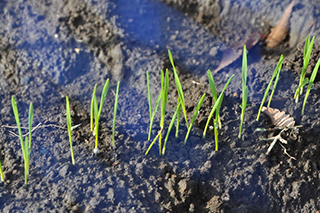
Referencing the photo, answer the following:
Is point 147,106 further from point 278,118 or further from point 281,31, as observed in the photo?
point 281,31

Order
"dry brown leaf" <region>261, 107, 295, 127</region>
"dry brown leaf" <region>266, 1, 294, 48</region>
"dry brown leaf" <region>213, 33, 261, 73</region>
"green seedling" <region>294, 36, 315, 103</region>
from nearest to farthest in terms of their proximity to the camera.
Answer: "green seedling" <region>294, 36, 315, 103</region>
"dry brown leaf" <region>261, 107, 295, 127</region>
"dry brown leaf" <region>213, 33, 261, 73</region>
"dry brown leaf" <region>266, 1, 294, 48</region>

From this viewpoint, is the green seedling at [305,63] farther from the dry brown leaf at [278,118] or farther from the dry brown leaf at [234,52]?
the dry brown leaf at [234,52]

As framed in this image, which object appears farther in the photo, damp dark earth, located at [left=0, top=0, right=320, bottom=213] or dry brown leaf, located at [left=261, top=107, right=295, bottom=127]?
dry brown leaf, located at [left=261, top=107, right=295, bottom=127]

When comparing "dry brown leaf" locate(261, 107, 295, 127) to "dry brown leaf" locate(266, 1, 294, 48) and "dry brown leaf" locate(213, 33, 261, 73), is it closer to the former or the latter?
"dry brown leaf" locate(213, 33, 261, 73)

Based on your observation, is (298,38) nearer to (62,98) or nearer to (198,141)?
(198,141)

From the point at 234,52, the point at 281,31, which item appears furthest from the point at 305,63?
the point at 281,31

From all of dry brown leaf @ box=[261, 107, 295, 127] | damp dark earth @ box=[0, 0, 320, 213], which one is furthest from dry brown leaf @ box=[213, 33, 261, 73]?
dry brown leaf @ box=[261, 107, 295, 127]

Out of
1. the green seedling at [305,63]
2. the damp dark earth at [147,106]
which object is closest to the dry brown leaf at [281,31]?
the damp dark earth at [147,106]
